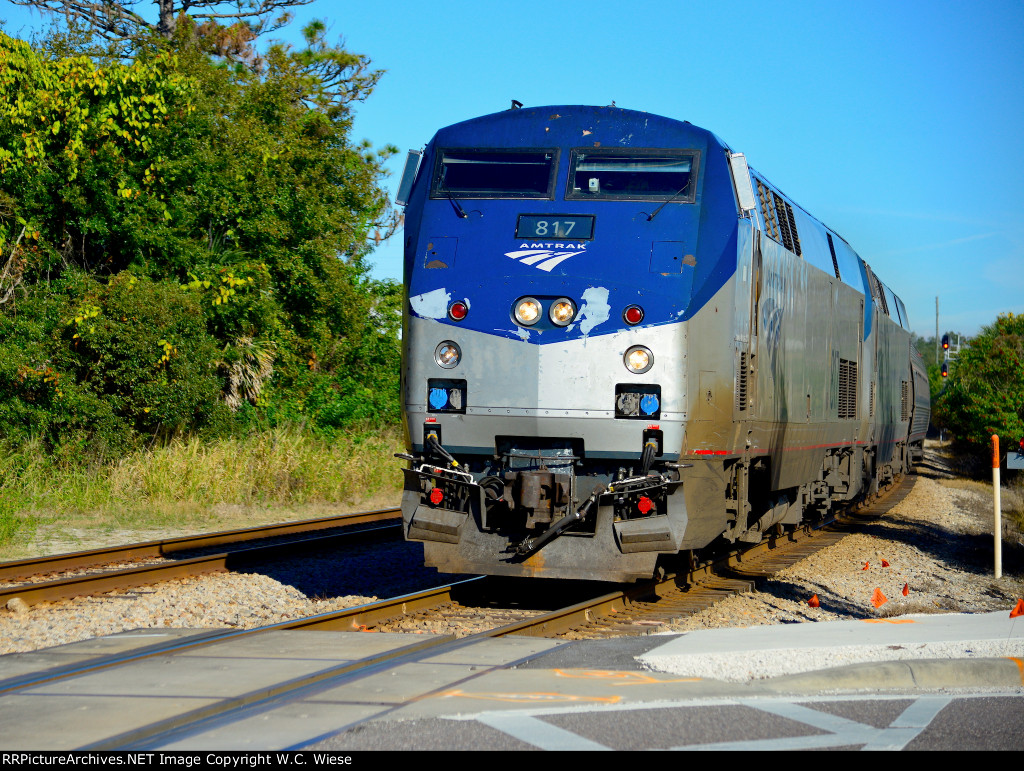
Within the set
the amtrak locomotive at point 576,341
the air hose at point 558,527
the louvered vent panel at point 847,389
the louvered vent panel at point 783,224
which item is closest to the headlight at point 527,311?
the amtrak locomotive at point 576,341

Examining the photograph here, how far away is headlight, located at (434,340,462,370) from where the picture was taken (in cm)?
861

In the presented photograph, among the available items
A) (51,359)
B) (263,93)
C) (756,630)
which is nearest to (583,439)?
(756,630)

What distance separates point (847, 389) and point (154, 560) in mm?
9661

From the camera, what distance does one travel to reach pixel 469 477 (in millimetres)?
8562

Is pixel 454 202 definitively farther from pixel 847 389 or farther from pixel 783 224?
pixel 847 389

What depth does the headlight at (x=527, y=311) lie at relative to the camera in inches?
333

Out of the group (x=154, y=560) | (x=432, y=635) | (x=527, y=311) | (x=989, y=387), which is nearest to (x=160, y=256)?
(x=154, y=560)

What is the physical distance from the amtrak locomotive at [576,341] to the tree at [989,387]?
27572 mm

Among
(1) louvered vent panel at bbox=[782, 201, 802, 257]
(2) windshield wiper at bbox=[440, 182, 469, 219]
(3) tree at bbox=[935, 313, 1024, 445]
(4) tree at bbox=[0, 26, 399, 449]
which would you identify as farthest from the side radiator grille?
(3) tree at bbox=[935, 313, 1024, 445]

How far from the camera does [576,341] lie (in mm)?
8305

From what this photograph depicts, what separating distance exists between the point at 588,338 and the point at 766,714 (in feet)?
12.6

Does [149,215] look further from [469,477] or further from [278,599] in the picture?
[469,477]

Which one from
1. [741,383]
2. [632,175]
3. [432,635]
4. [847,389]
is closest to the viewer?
[432,635]

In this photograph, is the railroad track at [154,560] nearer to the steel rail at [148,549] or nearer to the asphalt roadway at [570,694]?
the steel rail at [148,549]
